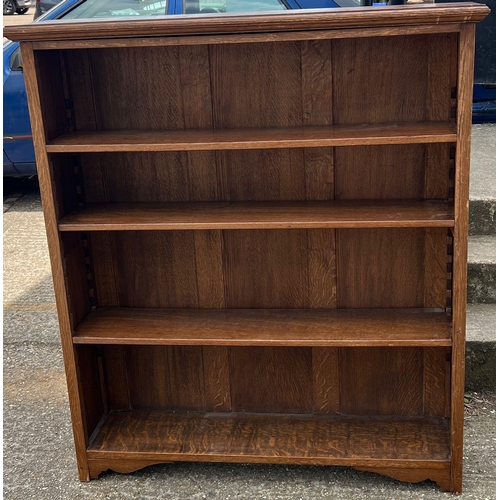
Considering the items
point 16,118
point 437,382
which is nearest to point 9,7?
point 16,118

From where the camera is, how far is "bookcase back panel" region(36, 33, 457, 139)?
103 inches

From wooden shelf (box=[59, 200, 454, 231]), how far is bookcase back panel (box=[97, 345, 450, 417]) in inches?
24.1

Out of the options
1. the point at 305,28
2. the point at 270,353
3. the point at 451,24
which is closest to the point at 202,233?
the point at 270,353

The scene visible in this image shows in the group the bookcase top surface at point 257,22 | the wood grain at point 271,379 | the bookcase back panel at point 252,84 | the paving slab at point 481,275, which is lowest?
the wood grain at point 271,379

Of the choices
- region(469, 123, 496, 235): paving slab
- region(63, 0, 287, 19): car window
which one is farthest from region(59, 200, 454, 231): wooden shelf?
region(63, 0, 287, 19): car window

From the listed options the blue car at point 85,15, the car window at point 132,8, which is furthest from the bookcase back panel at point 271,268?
the car window at point 132,8

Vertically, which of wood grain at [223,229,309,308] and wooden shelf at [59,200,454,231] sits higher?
wooden shelf at [59,200,454,231]

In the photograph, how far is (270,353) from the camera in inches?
119

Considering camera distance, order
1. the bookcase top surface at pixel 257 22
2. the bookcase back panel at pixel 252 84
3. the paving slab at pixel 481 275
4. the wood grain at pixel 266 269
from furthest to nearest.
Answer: the paving slab at pixel 481 275, the wood grain at pixel 266 269, the bookcase back panel at pixel 252 84, the bookcase top surface at pixel 257 22

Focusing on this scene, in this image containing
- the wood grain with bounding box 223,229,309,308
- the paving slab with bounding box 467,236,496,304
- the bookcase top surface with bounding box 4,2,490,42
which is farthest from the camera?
the paving slab with bounding box 467,236,496,304

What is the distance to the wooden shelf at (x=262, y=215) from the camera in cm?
250

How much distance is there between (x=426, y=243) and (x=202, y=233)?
86 cm

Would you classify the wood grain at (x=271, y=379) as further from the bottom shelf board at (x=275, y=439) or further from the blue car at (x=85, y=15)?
the blue car at (x=85, y=15)

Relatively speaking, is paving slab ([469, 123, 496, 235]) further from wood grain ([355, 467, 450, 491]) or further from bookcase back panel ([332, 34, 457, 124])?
wood grain ([355, 467, 450, 491])
